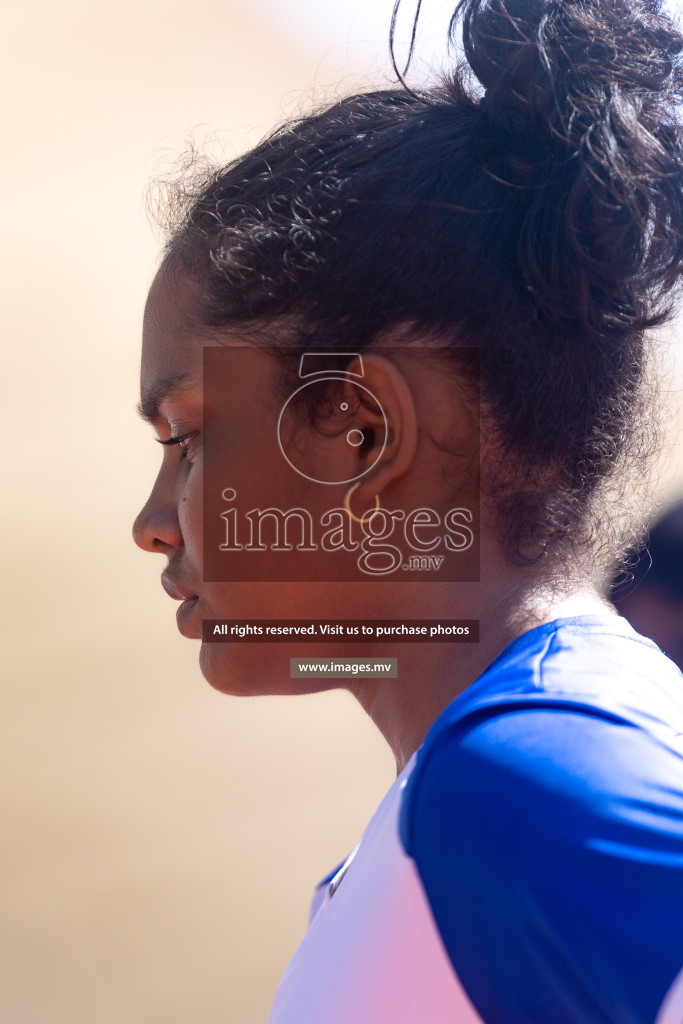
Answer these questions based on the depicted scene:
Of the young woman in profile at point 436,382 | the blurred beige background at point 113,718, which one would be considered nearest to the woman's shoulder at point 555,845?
the young woman in profile at point 436,382

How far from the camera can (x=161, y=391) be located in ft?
2.64

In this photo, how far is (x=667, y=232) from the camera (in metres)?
0.72

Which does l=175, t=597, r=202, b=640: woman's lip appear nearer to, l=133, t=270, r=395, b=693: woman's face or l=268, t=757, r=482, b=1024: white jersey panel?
l=133, t=270, r=395, b=693: woman's face

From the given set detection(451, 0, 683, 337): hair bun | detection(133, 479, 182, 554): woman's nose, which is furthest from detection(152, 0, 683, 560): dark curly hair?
detection(133, 479, 182, 554): woman's nose

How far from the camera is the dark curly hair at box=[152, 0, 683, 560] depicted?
2.28 feet

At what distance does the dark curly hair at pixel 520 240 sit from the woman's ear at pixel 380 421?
3 cm

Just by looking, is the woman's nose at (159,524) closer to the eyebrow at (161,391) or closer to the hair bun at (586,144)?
the eyebrow at (161,391)

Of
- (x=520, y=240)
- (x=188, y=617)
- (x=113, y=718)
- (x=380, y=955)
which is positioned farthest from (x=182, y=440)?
(x=113, y=718)

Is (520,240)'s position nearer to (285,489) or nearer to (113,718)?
(285,489)

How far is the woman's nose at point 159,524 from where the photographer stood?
32.8 inches

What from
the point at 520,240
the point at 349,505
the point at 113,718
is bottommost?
the point at 113,718

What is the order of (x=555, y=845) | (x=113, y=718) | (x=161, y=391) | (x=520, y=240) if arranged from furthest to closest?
(x=113, y=718)
(x=161, y=391)
(x=520, y=240)
(x=555, y=845)

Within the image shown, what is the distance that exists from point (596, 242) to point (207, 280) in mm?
315

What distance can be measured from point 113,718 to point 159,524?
232 cm
